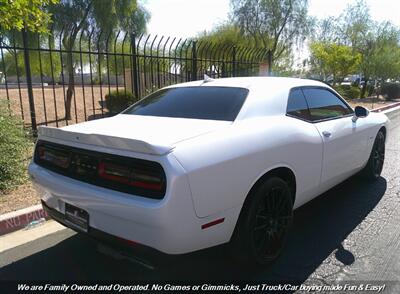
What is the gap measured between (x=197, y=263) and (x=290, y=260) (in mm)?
823

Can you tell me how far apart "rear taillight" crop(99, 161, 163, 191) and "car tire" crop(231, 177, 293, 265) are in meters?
0.81

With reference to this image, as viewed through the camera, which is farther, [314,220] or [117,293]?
[314,220]

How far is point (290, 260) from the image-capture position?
3.25 meters

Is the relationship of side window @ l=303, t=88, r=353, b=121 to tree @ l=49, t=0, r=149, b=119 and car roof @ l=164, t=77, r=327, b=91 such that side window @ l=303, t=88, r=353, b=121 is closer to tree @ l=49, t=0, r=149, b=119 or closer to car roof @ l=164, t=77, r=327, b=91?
car roof @ l=164, t=77, r=327, b=91

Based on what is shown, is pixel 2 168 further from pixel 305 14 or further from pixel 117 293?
pixel 305 14

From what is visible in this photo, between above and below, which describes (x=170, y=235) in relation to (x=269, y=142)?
below

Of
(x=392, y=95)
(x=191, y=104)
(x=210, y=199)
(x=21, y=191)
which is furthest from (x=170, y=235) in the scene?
(x=392, y=95)

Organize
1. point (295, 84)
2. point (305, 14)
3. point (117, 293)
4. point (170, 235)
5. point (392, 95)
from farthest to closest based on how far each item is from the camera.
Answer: point (305, 14) < point (392, 95) < point (295, 84) < point (117, 293) < point (170, 235)

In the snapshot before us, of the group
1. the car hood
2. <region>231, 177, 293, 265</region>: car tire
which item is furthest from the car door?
the car hood

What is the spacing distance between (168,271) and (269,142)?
137 centimetres

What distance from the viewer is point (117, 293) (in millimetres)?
2789

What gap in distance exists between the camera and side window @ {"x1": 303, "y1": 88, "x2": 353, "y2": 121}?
3.89m

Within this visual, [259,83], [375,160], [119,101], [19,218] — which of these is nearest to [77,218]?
[19,218]

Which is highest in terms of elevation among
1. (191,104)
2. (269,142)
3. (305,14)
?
(305,14)
